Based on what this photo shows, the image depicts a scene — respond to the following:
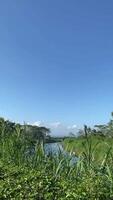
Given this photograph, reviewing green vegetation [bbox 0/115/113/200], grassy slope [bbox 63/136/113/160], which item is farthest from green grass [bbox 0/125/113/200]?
grassy slope [bbox 63/136/113/160]

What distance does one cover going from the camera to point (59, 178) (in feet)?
25.4

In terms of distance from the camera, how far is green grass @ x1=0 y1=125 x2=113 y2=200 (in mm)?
6117

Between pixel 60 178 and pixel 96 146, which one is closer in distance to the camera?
pixel 60 178

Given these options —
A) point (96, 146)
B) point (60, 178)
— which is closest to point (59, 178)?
point (60, 178)

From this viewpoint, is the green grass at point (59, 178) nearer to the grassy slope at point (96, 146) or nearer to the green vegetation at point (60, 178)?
the green vegetation at point (60, 178)

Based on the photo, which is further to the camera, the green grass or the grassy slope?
the grassy slope

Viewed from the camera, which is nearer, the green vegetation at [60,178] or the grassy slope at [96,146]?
the green vegetation at [60,178]

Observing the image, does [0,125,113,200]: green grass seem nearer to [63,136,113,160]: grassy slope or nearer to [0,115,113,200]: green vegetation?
[0,115,113,200]: green vegetation

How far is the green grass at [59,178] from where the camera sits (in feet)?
20.1

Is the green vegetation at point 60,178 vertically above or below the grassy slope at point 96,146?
below

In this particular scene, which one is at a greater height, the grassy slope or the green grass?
the grassy slope

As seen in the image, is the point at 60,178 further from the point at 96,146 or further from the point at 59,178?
the point at 96,146

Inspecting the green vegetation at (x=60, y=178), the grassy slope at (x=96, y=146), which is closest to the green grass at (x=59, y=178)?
the green vegetation at (x=60, y=178)

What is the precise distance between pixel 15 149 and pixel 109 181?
497 centimetres
